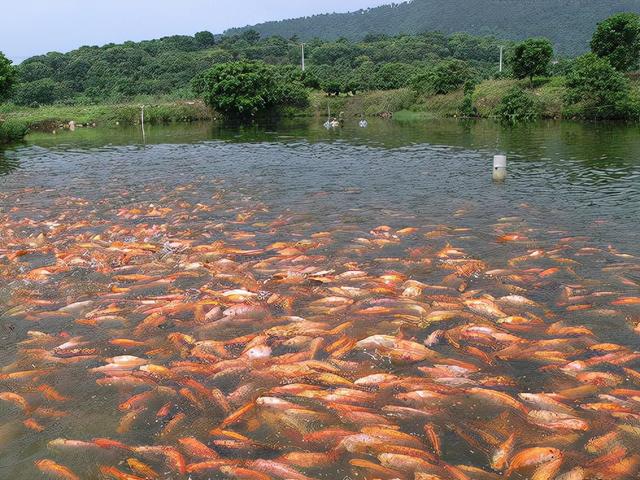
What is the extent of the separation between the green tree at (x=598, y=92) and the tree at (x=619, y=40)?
5.94 m

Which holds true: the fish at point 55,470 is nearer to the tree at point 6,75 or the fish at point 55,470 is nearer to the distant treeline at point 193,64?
the tree at point 6,75

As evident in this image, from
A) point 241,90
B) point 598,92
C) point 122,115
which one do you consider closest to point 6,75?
point 122,115

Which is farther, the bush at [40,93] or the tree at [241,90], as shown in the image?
the bush at [40,93]

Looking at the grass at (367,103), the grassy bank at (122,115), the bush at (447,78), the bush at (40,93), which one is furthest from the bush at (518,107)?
the bush at (40,93)

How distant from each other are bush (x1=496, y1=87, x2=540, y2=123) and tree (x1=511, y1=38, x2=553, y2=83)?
29.8 ft

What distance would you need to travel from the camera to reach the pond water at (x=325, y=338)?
4.60 metres

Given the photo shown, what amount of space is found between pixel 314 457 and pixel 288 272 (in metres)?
4.44

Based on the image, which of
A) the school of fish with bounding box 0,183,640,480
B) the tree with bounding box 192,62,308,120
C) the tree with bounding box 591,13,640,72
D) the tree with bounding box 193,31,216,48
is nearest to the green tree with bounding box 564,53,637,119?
the tree with bounding box 591,13,640,72

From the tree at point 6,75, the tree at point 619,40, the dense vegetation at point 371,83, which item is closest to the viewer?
the tree at point 6,75

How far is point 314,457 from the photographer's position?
450 centimetres

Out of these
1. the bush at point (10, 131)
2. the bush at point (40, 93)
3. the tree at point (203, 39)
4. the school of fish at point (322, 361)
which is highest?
the tree at point (203, 39)

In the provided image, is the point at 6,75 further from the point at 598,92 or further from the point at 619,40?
the point at 619,40

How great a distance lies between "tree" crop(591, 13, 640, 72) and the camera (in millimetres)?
47312

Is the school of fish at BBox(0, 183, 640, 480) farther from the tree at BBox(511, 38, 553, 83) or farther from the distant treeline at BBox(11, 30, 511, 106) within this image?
the distant treeline at BBox(11, 30, 511, 106)
